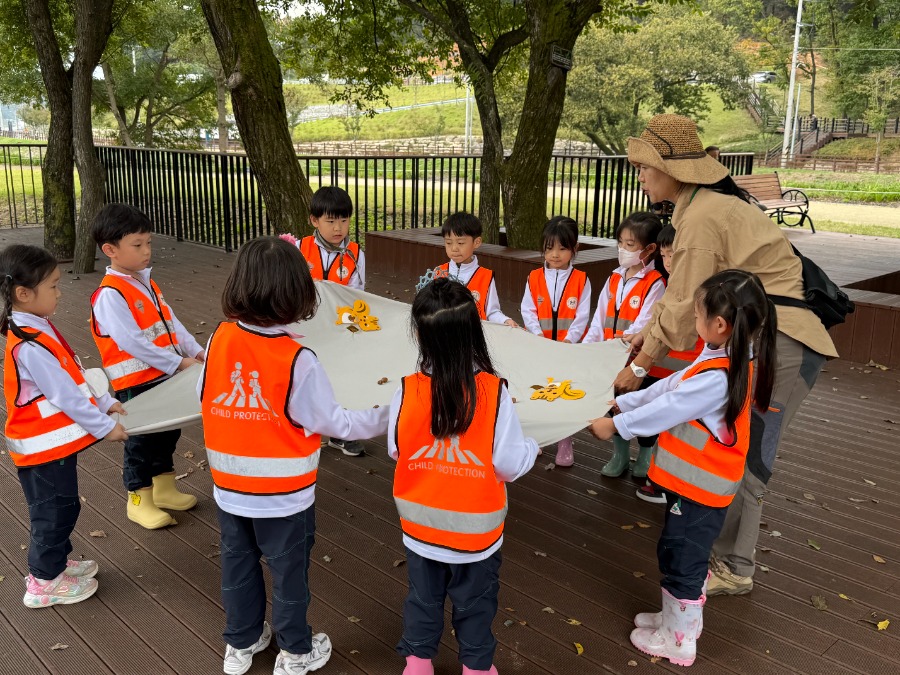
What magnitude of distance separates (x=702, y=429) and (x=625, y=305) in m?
1.56

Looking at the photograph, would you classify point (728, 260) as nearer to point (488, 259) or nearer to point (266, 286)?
point (266, 286)

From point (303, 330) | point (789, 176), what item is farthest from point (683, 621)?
point (789, 176)

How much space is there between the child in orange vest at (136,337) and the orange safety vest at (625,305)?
85.7 inches

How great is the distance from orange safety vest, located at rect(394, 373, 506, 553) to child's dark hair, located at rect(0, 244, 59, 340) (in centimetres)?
153

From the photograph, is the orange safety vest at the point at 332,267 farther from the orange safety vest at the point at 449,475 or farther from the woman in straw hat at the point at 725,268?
the orange safety vest at the point at 449,475

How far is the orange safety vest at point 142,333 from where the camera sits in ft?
11.7

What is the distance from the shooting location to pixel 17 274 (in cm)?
292

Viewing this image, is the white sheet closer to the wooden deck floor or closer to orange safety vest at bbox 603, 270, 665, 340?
orange safety vest at bbox 603, 270, 665, 340

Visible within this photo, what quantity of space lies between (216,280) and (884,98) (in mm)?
45525

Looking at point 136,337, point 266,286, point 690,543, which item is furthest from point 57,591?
point 690,543

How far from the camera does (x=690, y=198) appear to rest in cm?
326

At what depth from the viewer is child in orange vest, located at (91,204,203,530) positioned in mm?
3520

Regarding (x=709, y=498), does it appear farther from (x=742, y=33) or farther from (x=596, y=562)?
(x=742, y=33)

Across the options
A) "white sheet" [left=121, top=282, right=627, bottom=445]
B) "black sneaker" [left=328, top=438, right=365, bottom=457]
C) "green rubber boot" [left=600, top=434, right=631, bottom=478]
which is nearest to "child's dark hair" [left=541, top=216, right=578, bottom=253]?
"white sheet" [left=121, top=282, right=627, bottom=445]
